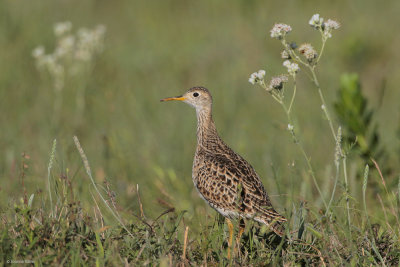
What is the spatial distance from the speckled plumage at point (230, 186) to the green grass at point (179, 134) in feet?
0.49

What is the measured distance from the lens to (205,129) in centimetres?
589

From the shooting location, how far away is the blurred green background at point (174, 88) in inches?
282

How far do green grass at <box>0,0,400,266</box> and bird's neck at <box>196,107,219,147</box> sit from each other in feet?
1.96

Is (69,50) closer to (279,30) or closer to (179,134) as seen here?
(179,134)

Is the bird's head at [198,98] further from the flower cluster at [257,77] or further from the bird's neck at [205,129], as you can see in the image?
the flower cluster at [257,77]

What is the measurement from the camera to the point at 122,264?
3.84 m

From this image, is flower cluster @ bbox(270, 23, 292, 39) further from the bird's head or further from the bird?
the bird's head

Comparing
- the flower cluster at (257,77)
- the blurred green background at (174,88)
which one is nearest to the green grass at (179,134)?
the blurred green background at (174,88)

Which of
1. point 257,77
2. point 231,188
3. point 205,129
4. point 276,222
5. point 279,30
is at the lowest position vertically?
point 276,222

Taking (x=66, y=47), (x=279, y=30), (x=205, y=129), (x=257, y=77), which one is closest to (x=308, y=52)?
(x=279, y=30)

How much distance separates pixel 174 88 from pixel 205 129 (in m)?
3.66

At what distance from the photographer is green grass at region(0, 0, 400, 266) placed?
416 centimetres

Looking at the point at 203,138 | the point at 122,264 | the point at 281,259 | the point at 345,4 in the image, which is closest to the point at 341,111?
the point at 203,138

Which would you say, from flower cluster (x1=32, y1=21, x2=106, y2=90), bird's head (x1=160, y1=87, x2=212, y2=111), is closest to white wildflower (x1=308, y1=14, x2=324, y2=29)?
bird's head (x1=160, y1=87, x2=212, y2=111)
